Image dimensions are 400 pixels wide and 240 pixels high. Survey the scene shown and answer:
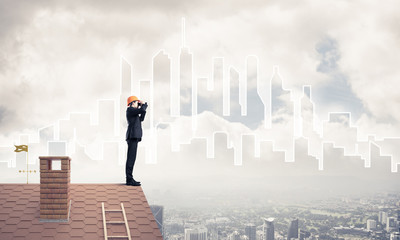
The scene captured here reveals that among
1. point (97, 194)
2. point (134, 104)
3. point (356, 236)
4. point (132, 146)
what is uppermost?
point (134, 104)

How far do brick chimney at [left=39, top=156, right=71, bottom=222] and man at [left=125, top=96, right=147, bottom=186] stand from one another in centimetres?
282

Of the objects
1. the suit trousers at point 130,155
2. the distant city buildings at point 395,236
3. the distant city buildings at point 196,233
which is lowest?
the distant city buildings at point 395,236

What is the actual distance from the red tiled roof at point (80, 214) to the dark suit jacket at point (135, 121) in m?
1.79

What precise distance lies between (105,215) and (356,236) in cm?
5653

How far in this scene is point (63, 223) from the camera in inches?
519

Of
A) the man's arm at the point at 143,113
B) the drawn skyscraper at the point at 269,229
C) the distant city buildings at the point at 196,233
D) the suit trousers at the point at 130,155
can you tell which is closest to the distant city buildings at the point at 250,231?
the drawn skyscraper at the point at 269,229

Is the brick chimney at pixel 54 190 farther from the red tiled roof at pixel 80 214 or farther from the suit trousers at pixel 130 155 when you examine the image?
the suit trousers at pixel 130 155

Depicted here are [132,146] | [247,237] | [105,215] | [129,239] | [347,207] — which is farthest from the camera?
[347,207]

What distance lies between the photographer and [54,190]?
1334cm

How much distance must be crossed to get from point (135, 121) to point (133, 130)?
0.32 metres

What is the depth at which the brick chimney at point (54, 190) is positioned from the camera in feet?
43.5

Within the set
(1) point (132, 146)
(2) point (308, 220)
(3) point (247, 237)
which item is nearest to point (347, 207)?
(2) point (308, 220)

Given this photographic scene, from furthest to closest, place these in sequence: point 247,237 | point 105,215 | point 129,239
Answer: point 247,237, point 105,215, point 129,239

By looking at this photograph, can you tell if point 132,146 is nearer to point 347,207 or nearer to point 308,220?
point 308,220
